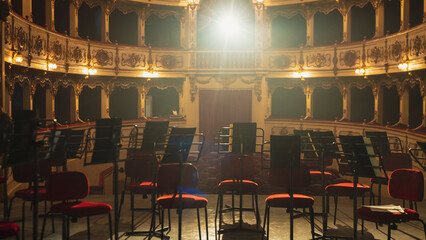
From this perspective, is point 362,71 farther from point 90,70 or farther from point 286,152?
point 286,152

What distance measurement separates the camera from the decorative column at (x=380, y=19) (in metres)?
15.1

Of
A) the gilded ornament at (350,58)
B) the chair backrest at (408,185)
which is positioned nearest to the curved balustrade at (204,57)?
the gilded ornament at (350,58)

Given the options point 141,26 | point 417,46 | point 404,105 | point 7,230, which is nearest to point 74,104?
point 141,26

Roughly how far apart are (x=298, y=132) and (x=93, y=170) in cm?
679

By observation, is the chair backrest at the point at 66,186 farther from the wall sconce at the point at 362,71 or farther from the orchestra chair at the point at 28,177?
the wall sconce at the point at 362,71

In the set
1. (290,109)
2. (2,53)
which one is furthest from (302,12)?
(2,53)

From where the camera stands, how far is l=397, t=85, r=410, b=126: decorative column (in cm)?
1330

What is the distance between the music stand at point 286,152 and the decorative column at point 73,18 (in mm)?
11727

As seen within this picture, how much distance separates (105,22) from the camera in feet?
54.9

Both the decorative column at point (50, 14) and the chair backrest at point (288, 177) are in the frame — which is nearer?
the chair backrest at point (288, 177)

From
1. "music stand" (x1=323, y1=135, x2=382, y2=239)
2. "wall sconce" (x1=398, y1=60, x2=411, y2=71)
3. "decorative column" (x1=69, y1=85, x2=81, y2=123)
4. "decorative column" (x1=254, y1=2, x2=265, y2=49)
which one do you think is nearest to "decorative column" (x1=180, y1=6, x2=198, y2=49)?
"decorative column" (x1=254, y1=2, x2=265, y2=49)

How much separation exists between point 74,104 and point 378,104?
10.4m

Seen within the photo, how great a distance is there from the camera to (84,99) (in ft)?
54.4

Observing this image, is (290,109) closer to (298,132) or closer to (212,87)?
(212,87)
